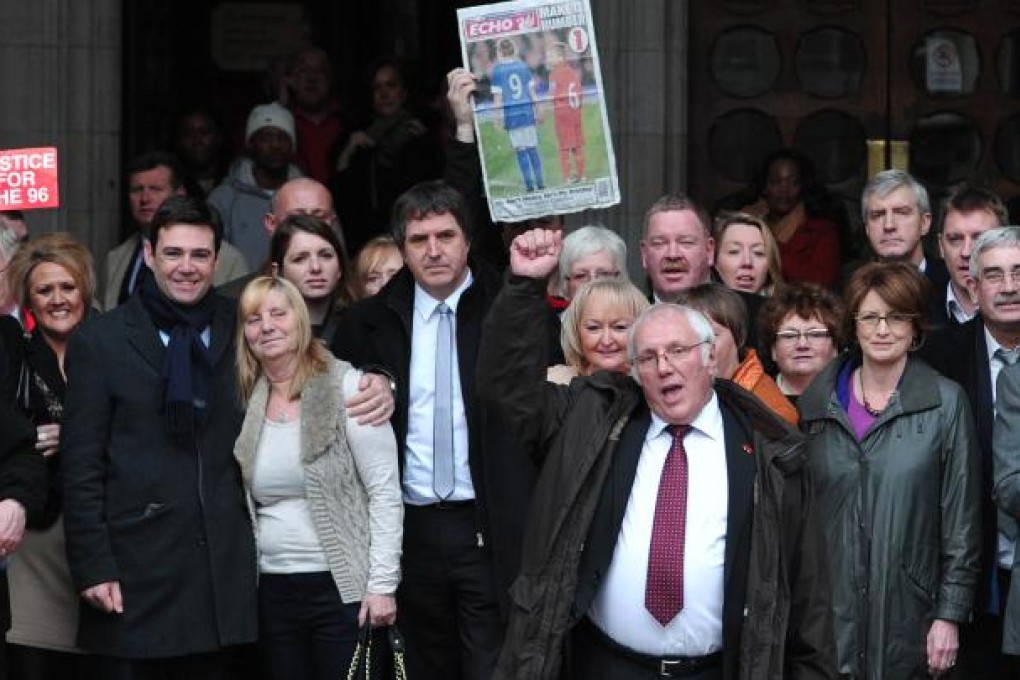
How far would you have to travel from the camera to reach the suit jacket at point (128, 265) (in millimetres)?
11023

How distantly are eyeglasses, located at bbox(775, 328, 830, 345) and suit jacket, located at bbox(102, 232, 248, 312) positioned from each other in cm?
279

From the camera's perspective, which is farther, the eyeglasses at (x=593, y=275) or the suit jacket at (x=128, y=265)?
the suit jacket at (x=128, y=265)

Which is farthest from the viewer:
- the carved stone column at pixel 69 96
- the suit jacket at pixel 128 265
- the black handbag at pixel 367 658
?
the carved stone column at pixel 69 96

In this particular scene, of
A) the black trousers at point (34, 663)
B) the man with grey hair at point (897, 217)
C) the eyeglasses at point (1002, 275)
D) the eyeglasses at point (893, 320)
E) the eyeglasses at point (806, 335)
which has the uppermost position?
the man with grey hair at point (897, 217)

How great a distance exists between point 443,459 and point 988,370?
2.12 meters

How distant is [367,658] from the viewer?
28.5 feet

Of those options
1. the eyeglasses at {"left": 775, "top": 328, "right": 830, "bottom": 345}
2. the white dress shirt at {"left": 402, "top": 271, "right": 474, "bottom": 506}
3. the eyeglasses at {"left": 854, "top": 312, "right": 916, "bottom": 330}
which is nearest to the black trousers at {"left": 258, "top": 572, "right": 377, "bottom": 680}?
the white dress shirt at {"left": 402, "top": 271, "right": 474, "bottom": 506}

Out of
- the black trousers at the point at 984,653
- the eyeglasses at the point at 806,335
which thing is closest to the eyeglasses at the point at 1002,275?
the eyeglasses at the point at 806,335

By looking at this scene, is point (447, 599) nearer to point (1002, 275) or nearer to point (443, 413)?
point (443, 413)

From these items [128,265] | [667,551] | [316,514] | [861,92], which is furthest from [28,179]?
[861,92]

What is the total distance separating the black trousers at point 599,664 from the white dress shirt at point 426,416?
55.0 inches

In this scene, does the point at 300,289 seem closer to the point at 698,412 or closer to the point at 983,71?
the point at 698,412

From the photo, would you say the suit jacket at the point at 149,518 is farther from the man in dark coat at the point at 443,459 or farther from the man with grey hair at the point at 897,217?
the man with grey hair at the point at 897,217

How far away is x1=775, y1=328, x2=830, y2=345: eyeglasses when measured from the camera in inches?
374
